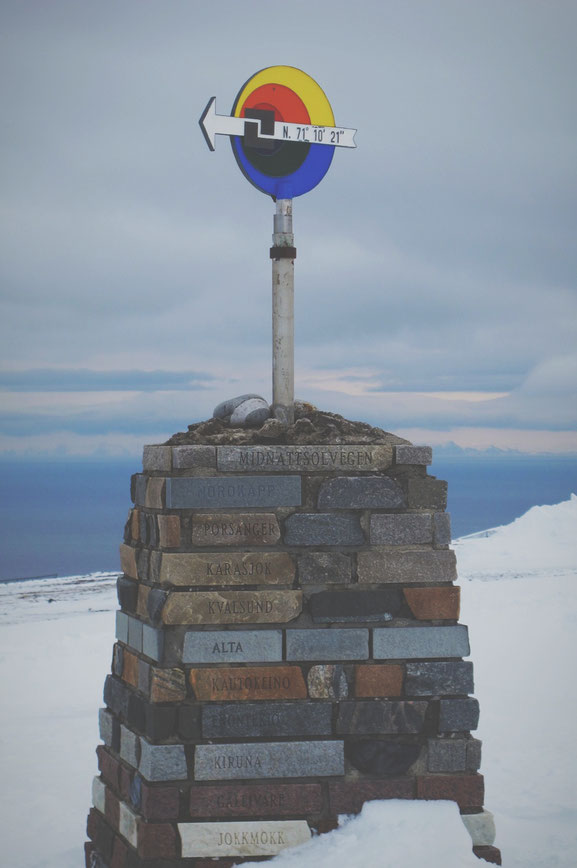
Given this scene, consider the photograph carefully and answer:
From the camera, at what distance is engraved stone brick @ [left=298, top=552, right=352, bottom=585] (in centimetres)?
479

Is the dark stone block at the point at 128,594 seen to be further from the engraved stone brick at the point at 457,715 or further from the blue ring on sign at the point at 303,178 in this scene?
the blue ring on sign at the point at 303,178

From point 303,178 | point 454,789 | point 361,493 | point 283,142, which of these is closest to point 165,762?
point 454,789

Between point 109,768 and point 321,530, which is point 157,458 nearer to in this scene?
point 321,530

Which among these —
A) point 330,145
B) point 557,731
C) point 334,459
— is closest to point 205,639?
point 334,459

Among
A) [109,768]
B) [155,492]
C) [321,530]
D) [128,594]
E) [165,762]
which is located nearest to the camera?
[165,762]

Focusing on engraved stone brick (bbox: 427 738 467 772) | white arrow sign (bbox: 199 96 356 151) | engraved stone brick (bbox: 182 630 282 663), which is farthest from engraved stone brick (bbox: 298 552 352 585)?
white arrow sign (bbox: 199 96 356 151)

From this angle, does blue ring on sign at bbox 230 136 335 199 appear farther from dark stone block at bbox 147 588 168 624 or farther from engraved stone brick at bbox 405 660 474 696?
engraved stone brick at bbox 405 660 474 696

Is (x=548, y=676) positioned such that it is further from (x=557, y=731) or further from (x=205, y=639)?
(x=205, y=639)

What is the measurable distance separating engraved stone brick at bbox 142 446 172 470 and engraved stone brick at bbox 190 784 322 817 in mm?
1577

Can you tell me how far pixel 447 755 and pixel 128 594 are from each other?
1842 mm

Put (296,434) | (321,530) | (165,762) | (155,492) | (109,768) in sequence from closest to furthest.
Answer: (165,762) < (321,530) < (155,492) < (296,434) < (109,768)

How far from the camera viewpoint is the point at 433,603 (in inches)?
193

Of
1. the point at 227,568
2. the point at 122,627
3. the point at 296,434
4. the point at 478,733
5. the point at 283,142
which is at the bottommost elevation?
the point at 478,733

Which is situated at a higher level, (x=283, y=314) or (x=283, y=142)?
(x=283, y=142)
